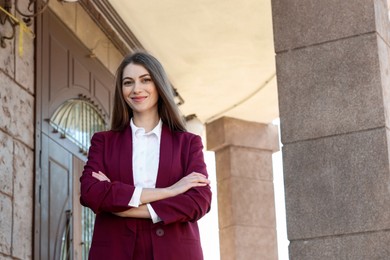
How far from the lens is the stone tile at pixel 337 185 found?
5.18 m

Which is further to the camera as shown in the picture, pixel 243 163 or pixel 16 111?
pixel 243 163

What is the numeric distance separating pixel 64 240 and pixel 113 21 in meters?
2.71

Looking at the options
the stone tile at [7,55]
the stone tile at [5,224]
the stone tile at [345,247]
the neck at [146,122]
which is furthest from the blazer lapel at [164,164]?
the stone tile at [7,55]

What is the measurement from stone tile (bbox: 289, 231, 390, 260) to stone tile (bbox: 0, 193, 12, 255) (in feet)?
7.03

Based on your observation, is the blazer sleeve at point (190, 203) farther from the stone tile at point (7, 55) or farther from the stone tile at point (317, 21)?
the stone tile at point (7, 55)

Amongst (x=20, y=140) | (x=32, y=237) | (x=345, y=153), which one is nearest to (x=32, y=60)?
(x=20, y=140)

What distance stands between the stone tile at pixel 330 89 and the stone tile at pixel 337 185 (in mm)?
83

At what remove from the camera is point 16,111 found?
685cm

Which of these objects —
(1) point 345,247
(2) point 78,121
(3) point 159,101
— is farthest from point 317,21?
(2) point 78,121

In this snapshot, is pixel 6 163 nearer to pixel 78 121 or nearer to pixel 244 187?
pixel 78 121

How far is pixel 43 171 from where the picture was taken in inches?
287

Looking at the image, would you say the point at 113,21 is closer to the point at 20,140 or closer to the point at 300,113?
the point at 20,140

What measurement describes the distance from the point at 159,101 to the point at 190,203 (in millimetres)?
554

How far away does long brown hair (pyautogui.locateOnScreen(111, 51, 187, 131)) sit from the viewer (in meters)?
4.15
